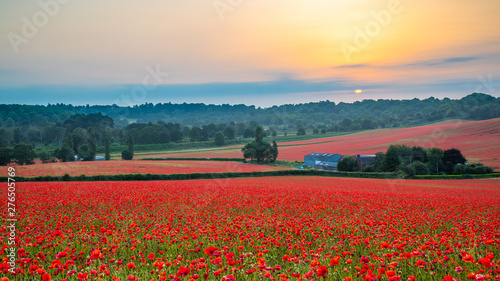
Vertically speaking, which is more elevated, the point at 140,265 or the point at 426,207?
the point at 140,265

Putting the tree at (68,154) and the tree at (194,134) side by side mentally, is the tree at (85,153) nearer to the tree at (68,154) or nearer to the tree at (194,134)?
the tree at (68,154)

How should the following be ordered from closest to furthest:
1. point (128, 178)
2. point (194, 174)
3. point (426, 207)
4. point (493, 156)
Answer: point (426, 207)
point (128, 178)
point (194, 174)
point (493, 156)

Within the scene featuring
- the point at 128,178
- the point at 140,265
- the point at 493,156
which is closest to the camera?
the point at 140,265

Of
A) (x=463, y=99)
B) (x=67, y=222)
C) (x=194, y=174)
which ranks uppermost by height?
(x=463, y=99)

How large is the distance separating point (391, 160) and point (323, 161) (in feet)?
65.1

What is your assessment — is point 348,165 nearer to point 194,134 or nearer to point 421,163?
point 421,163

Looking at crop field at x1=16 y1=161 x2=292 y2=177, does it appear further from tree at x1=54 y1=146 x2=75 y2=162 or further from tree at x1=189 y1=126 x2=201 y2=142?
tree at x1=189 y1=126 x2=201 y2=142

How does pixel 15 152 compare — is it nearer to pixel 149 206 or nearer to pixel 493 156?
pixel 149 206

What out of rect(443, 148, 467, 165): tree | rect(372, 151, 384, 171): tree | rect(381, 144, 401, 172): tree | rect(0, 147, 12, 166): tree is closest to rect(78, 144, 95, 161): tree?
rect(0, 147, 12, 166): tree

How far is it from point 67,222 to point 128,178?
108 ft

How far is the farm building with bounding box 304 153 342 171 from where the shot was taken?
251ft

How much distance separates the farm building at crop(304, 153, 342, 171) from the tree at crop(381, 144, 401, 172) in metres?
14.8

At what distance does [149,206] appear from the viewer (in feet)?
47.0

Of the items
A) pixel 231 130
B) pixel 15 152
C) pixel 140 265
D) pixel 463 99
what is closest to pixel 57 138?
pixel 15 152
